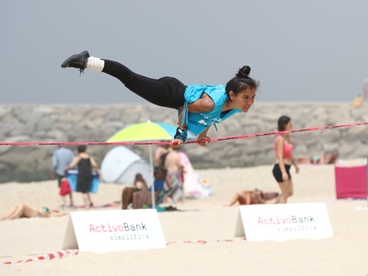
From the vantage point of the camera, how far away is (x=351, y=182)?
51.7ft

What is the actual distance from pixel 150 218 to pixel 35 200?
9.95 meters

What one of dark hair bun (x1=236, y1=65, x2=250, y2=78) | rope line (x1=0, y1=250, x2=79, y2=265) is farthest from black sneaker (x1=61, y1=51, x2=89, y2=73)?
rope line (x1=0, y1=250, x2=79, y2=265)

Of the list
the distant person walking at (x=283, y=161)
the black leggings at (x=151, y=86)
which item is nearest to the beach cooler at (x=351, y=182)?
the distant person walking at (x=283, y=161)

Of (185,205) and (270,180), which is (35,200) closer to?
(185,205)

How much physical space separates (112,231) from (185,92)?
2135mm

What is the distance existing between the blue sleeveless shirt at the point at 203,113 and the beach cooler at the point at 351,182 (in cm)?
850

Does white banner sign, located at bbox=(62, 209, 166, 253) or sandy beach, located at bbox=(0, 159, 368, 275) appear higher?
white banner sign, located at bbox=(62, 209, 166, 253)

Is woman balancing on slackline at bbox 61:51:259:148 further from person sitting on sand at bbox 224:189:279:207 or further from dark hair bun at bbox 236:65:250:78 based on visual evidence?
person sitting on sand at bbox 224:189:279:207

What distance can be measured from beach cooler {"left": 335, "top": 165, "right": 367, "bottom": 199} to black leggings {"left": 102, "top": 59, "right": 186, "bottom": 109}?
8841mm

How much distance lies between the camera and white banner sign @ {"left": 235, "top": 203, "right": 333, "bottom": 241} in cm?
944

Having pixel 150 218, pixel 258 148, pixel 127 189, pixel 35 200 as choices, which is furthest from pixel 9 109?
pixel 150 218

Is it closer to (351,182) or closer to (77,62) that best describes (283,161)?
(351,182)

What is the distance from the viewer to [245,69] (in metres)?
7.33

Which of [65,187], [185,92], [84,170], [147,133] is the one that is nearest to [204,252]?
[185,92]
